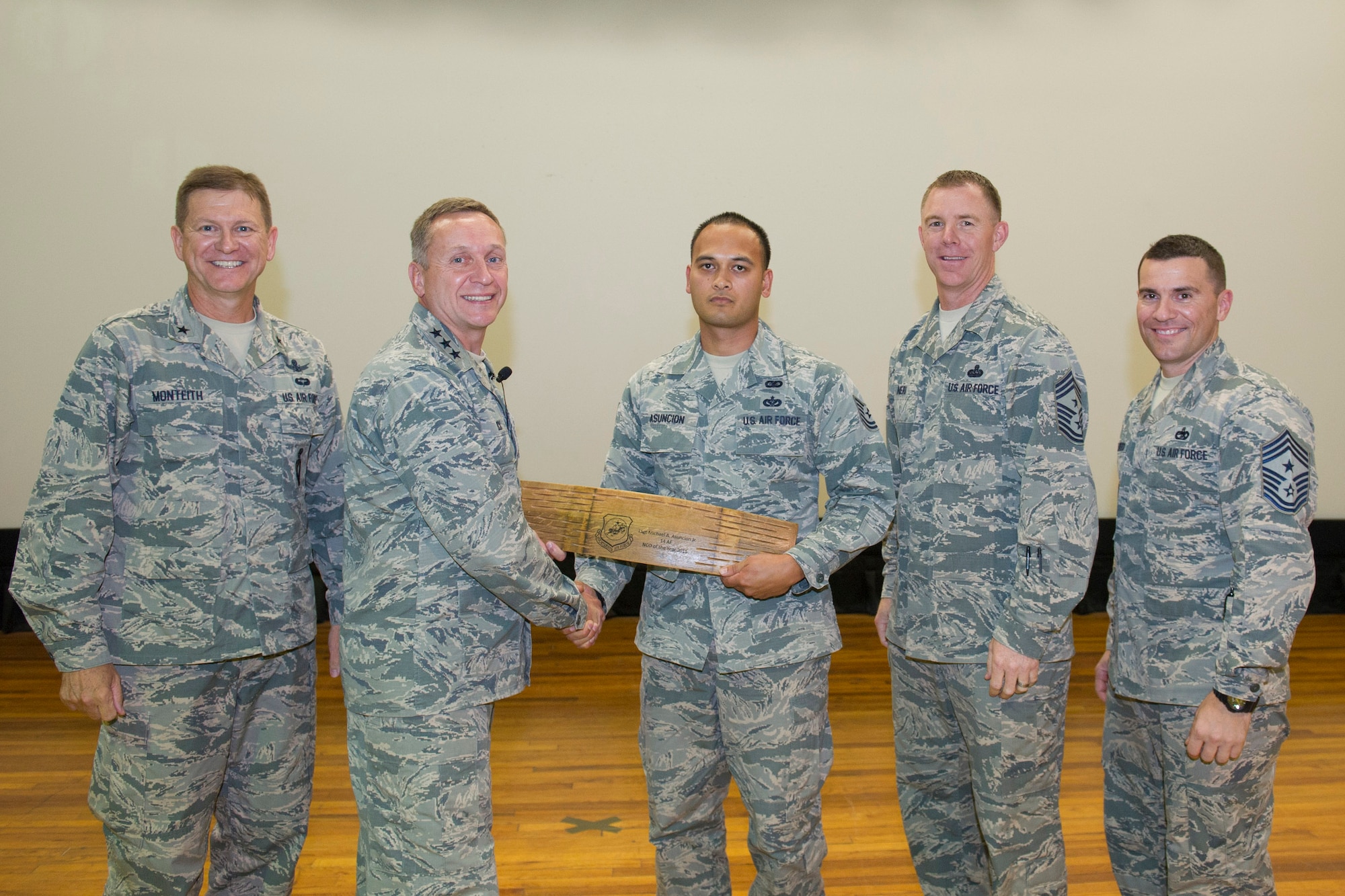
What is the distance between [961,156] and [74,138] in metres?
4.80

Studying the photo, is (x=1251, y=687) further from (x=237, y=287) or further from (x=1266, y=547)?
(x=237, y=287)

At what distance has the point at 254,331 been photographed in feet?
7.02

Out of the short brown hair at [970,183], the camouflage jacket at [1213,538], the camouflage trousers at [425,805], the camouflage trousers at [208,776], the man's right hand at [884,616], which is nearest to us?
the camouflage trousers at [425,805]

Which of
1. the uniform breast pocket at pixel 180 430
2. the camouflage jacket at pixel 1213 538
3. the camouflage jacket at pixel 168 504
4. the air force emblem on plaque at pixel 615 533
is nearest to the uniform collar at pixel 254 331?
the camouflage jacket at pixel 168 504

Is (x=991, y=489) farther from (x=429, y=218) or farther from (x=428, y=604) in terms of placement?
(x=429, y=218)

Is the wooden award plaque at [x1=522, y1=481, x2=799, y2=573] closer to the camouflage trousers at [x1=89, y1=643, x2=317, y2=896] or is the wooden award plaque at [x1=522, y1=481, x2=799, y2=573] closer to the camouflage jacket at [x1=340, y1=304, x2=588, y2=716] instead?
the camouflage jacket at [x1=340, y1=304, x2=588, y2=716]

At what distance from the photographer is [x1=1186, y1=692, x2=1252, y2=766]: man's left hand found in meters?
1.85

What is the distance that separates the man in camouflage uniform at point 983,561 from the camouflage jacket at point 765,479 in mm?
159

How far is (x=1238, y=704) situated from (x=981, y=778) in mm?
539

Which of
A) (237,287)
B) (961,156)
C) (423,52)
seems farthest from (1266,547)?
(423,52)

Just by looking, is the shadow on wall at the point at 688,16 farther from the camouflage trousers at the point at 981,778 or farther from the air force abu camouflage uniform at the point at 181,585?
the camouflage trousers at the point at 981,778

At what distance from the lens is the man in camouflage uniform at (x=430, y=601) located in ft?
5.72

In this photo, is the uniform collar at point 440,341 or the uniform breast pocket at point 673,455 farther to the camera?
the uniform breast pocket at point 673,455

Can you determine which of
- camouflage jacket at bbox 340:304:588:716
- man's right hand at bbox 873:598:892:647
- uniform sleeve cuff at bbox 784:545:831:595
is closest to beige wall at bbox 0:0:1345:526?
man's right hand at bbox 873:598:892:647
